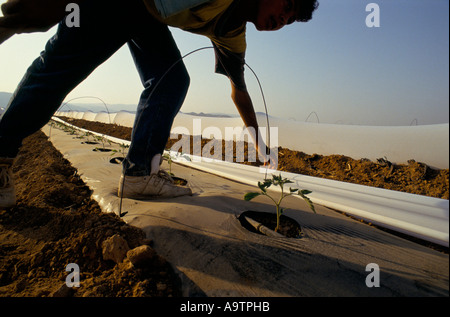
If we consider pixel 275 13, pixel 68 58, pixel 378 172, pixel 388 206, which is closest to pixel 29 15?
pixel 68 58

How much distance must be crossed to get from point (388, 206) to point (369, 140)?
1823 millimetres

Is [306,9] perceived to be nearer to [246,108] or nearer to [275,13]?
[275,13]

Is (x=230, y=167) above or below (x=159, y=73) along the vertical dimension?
below

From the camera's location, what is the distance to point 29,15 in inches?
28.2

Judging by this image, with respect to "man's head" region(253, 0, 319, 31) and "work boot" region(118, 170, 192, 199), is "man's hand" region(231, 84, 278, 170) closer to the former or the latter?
"man's head" region(253, 0, 319, 31)

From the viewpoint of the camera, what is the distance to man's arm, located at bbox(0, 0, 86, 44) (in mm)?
705

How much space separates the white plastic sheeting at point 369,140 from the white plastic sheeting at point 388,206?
573 millimetres

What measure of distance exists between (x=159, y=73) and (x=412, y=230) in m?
1.40

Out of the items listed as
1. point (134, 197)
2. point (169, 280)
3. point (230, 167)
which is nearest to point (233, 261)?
point (169, 280)

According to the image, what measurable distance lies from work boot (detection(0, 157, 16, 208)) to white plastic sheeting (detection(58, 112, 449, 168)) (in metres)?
2.34

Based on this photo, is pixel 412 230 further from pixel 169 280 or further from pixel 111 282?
pixel 111 282

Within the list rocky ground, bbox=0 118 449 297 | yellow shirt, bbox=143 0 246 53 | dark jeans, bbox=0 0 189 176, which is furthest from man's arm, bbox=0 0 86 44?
rocky ground, bbox=0 118 449 297

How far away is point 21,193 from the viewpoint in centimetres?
138
